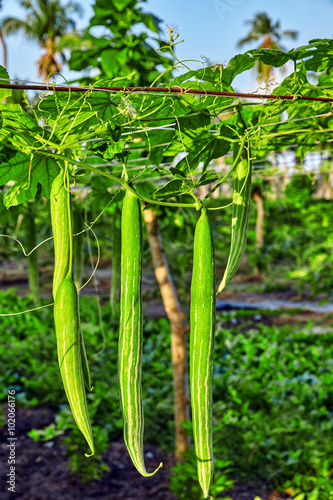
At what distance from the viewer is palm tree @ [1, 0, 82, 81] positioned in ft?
69.9

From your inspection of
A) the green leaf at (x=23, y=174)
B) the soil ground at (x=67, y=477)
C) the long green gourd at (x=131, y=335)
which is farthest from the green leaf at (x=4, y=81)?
the soil ground at (x=67, y=477)

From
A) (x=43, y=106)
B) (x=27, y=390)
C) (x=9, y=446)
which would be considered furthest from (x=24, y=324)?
(x=43, y=106)

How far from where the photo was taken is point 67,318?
2.30 ft

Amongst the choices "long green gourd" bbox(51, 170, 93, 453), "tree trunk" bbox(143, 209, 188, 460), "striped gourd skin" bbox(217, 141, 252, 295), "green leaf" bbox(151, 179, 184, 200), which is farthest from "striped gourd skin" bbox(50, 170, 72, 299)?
"tree trunk" bbox(143, 209, 188, 460)

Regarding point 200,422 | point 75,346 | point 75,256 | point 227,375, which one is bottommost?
point 227,375

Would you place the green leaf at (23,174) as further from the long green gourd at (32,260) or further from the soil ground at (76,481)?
the soil ground at (76,481)

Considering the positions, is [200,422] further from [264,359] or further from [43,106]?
[264,359]

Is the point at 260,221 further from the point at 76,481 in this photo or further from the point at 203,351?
the point at 203,351

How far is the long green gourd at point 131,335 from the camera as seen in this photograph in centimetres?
71

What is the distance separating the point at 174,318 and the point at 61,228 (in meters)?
2.23

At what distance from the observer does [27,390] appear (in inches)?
189

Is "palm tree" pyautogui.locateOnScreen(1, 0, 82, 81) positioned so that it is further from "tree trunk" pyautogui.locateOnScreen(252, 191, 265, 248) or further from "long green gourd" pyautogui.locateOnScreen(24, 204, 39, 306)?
"long green gourd" pyautogui.locateOnScreen(24, 204, 39, 306)

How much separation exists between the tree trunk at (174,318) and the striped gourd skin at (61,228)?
1.80 m

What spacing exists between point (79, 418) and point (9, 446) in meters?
3.44
